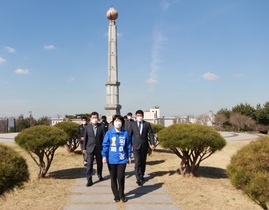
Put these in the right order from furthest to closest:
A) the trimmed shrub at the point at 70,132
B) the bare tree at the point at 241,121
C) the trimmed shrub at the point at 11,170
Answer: the bare tree at the point at 241,121
the trimmed shrub at the point at 70,132
the trimmed shrub at the point at 11,170

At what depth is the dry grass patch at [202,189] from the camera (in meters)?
4.98

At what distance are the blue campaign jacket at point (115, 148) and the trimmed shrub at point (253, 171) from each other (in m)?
2.04

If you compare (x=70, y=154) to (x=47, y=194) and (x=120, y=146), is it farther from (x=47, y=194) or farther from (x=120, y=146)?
(x=120, y=146)

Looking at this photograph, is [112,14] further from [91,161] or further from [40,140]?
[91,161]

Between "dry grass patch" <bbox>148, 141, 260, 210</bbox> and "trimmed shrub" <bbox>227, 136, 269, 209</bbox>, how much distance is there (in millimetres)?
639

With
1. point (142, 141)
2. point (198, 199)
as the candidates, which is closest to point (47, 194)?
point (142, 141)

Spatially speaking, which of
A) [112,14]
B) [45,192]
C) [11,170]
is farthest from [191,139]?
[112,14]

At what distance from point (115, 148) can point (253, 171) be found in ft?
8.18

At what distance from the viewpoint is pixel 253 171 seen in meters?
3.24

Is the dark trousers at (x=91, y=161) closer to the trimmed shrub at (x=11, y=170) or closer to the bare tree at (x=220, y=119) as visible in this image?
the trimmed shrub at (x=11, y=170)

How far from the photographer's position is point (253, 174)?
3195mm

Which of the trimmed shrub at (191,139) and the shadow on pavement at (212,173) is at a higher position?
the trimmed shrub at (191,139)

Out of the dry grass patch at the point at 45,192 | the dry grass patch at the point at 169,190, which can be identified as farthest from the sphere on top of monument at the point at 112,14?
the dry grass patch at the point at 45,192

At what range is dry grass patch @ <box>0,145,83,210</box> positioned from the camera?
Result: 4.83 meters
